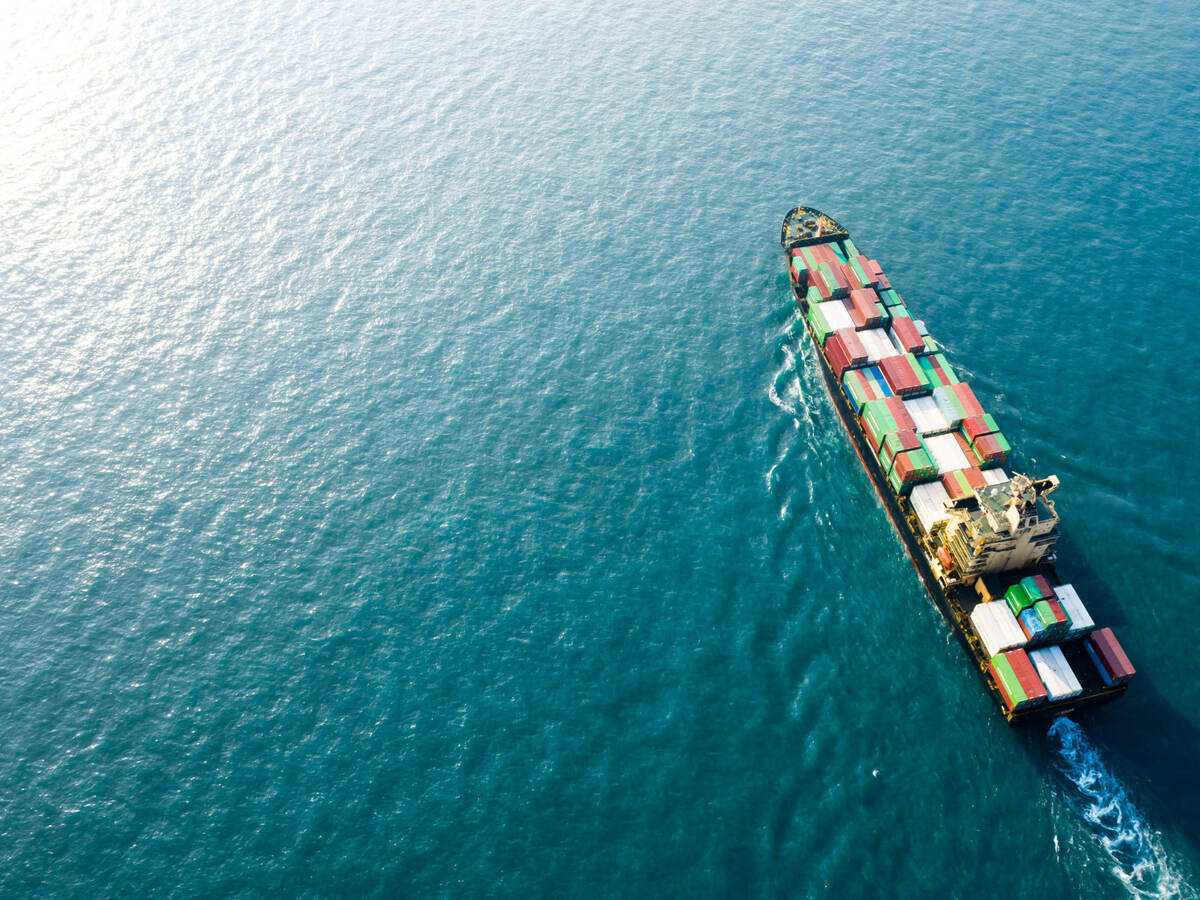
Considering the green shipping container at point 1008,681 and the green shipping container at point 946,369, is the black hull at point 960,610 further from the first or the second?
the green shipping container at point 946,369

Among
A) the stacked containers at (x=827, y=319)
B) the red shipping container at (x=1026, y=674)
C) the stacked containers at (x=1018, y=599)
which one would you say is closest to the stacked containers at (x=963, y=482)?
the stacked containers at (x=1018, y=599)

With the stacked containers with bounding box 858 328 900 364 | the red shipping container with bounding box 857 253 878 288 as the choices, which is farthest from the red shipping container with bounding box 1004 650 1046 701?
the red shipping container with bounding box 857 253 878 288

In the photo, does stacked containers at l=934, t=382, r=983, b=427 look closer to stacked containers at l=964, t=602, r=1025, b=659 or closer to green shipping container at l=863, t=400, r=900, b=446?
green shipping container at l=863, t=400, r=900, b=446

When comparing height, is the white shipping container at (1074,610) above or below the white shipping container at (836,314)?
below

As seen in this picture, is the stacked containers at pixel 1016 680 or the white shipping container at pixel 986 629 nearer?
the stacked containers at pixel 1016 680

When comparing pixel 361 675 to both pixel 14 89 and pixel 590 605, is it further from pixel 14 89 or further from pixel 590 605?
pixel 14 89

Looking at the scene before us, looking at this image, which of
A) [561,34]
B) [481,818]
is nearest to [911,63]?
[561,34]
